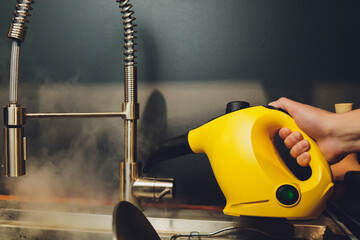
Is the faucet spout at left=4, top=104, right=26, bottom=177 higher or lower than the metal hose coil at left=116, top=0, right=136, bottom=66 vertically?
lower

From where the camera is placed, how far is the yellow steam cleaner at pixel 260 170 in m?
0.48

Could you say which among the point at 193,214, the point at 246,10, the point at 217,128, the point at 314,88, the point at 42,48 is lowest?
the point at 193,214

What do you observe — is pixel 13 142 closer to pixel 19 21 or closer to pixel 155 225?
pixel 19 21

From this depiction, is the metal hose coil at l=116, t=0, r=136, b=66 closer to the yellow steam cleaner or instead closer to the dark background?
the dark background

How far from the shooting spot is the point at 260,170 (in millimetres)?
491

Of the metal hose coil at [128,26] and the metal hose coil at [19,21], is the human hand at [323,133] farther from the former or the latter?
the metal hose coil at [19,21]

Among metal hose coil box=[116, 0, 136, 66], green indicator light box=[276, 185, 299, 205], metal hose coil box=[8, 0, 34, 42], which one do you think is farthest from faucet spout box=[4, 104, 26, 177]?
green indicator light box=[276, 185, 299, 205]

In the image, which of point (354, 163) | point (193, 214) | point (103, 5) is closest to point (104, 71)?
point (103, 5)

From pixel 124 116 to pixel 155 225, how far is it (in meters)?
0.30

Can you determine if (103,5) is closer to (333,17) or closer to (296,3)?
(296,3)

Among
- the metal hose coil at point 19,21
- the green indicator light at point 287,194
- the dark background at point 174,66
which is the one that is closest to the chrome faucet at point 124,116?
the metal hose coil at point 19,21

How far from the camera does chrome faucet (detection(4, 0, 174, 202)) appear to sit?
0.59m

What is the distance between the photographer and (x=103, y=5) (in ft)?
2.66

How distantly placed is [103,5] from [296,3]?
1.95 ft
